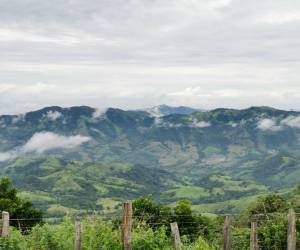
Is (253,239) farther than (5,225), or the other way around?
(253,239)

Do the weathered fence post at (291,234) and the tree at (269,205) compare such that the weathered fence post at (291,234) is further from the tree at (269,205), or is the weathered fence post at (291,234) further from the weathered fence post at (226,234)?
the tree at (269,205)

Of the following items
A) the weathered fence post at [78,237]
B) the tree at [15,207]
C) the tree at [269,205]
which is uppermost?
the weathered fence post at [78,237]

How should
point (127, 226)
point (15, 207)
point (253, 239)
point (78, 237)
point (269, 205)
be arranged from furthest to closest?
point (269, 205), point (15, 207), point (253, 239), point (78, 237), point (127, 226)

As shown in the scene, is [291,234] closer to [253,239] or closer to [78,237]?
[253,239]

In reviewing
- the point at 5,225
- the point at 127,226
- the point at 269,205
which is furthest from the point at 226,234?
the point at 269,205

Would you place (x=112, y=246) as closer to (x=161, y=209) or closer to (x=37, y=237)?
(x=37, y=237)

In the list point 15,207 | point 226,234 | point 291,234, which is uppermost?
point 291,234

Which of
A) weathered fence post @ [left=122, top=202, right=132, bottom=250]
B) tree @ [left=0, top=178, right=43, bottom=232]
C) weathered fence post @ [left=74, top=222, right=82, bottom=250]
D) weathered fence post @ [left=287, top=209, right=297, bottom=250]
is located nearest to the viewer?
weathered fence post @ [left=122, top=202, right=132, bottom=250]

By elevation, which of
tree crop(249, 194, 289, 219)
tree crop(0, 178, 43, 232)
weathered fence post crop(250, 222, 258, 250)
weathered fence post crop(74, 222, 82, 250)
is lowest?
tree crop(249, 194, 289, 219)

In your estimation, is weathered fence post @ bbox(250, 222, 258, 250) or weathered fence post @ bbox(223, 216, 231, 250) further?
weathered fence post @ bbox(250, 222, 258, 250)

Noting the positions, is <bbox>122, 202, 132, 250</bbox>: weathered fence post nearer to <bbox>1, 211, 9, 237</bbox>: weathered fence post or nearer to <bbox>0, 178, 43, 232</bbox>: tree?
<bbox>1, 211, 9, 237</bbox>: weathered fence post

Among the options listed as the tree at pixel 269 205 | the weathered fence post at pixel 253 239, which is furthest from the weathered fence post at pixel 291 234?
the tree at pixel 269 205

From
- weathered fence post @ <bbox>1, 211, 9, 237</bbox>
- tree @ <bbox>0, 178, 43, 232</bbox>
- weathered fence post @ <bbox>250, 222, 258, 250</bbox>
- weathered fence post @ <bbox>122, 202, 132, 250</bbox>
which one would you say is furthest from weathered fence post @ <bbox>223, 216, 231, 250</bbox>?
tree @ <bbox>0, 178, 43, 232</bbox>

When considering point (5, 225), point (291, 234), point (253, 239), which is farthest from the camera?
point (253, 239)
